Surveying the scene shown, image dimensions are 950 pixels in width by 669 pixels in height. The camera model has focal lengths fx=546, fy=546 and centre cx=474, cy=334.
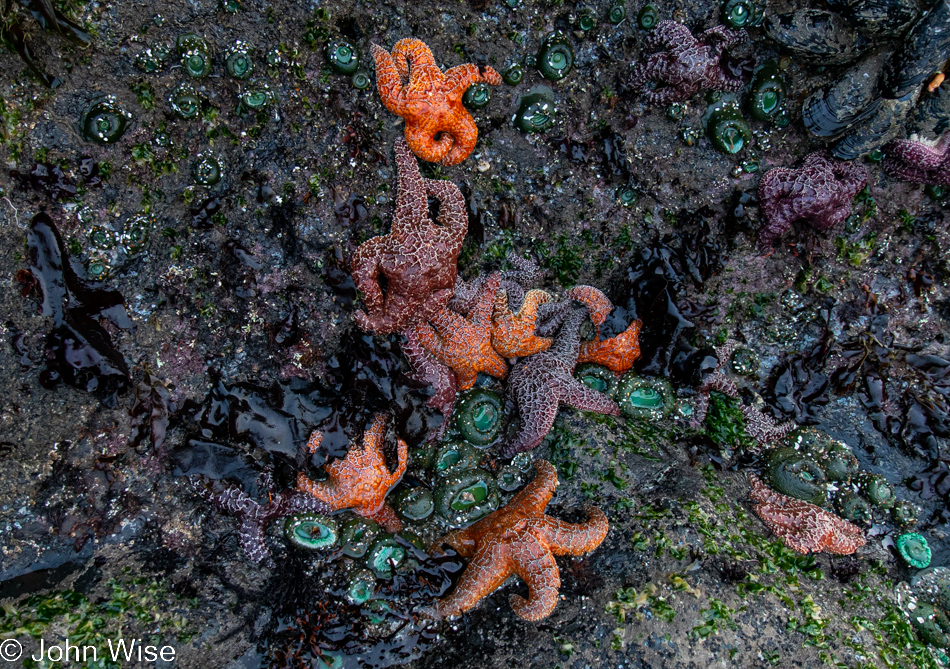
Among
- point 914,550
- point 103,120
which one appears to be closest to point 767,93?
point 914,550

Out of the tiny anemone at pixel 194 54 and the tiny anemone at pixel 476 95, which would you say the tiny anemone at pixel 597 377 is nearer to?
the tiny anemone at pixel 476 95

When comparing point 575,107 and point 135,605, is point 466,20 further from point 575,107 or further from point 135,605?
point 135,605

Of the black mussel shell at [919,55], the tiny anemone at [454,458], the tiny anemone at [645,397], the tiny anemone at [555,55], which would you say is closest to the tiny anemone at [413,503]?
the tiny anemone at [454,458]

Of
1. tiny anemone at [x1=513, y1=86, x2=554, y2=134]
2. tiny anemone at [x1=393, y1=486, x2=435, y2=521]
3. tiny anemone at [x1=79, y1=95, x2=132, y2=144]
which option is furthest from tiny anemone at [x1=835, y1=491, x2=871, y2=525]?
tiny anemone at [x1=79, y1=95, x2=132, y2=144]

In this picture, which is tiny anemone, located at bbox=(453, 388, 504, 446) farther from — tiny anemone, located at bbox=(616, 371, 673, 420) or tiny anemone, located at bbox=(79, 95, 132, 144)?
tiny anemone, located at bbox=(79, 95, 132, 144)

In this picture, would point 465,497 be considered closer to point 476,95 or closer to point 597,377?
point 597,377

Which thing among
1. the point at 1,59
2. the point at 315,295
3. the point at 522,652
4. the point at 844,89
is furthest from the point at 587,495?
the point at 1,59
